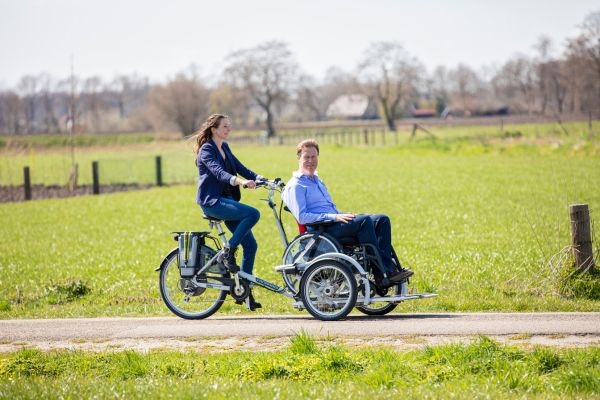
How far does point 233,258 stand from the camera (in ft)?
33.2

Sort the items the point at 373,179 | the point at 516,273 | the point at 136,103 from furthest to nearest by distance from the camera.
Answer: the point at 136,103, the point at 373,179, the point at 516,273

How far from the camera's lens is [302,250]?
379 inches

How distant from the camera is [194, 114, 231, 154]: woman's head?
9969mm

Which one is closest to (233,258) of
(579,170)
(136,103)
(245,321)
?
(245,321)

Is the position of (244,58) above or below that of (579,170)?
above

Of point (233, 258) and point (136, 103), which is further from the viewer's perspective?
point (136, 103)

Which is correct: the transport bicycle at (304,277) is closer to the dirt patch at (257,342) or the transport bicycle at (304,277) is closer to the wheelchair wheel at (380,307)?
the wheelchair wheel at (380,307)

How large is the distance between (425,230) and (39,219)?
13.7 meters

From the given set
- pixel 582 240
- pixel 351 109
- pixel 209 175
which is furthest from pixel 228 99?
pixel 209 175

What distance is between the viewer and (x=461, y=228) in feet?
63.7

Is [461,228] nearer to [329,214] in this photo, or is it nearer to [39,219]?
[329,214]

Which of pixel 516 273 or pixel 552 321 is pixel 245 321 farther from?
pixel 516 273

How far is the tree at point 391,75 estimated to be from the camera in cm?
11588

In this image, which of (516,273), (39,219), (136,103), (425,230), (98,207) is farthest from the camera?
(136,103)
